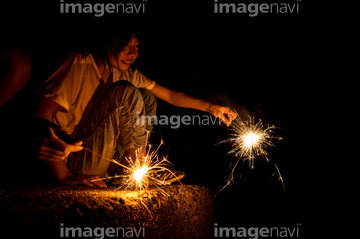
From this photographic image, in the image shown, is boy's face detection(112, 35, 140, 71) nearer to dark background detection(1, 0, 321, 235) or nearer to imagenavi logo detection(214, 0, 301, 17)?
dark background detection(1, 0, 321, 235)

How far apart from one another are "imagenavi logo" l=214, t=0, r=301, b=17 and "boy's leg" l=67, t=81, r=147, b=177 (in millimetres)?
1802

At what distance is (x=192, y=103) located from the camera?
3.28 metres

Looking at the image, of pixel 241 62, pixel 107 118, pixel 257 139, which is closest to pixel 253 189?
pixel 257 139

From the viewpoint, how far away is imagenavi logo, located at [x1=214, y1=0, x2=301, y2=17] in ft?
11.7

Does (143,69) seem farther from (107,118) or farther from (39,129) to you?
(39,129)

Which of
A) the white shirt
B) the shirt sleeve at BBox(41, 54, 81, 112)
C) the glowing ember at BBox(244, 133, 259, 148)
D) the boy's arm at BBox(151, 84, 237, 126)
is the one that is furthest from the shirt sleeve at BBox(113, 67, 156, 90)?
the glowing ember at BBox(244, 133, 259, 148)

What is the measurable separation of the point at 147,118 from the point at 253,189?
1.68 metres

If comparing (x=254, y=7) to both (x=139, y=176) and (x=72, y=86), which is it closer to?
(x=72, y=86)

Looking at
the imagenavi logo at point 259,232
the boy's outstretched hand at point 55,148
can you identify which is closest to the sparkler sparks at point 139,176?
the boy's outstretched hand at point 55,148

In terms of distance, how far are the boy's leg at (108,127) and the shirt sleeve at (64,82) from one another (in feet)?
0.87

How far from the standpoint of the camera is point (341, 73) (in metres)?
3.61

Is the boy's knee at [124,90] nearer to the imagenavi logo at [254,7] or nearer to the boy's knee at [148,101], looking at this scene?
the boy's knee at [148,101]

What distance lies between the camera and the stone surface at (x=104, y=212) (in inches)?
45.0

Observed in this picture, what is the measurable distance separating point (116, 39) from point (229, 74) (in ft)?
5.97
